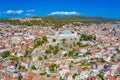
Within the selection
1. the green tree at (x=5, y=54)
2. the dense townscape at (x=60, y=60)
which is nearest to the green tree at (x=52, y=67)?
the dense townscape at (x=60, y=60)

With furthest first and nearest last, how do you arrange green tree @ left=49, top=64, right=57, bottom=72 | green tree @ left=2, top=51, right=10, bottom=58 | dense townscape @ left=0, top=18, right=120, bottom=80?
green tree @ left=2, top=51, right=10, bottom=58
green tree @ left=49, top=64, right=57, bottom=72
dense townscape @ left=0, top=18, right=120, bottom=80

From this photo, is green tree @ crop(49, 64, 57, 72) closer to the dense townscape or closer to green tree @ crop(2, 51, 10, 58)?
the dense townscape

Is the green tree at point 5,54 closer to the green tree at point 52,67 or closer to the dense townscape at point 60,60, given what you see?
the dense townscape at point 60,60

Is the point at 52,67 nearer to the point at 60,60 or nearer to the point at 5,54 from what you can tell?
the point at 60,60

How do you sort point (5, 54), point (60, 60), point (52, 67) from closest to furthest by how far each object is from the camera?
1. point (52, 67)
2. point (60, 60)
3. point (5, 54)

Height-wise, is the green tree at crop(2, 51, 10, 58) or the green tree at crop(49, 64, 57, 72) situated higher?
the green tree at crop(2, 51, 10, 58)

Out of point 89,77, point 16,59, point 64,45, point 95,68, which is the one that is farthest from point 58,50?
point 89,77

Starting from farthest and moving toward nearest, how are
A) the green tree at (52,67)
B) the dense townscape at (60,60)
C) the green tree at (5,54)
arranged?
the green tree at (5,54)
the green tree at (52,67)
the dense townscape at (60,60)

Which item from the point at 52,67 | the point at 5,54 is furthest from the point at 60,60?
the point at 5,54


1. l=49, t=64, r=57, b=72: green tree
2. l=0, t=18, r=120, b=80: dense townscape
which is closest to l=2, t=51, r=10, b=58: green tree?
l=0, t=18, r=120, b=80: dense townscape

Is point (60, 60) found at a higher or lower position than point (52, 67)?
higher

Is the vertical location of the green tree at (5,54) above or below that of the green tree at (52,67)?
above

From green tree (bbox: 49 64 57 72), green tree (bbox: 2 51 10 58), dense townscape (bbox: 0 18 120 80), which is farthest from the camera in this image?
green tree (bbox: 2 51 10 58)
